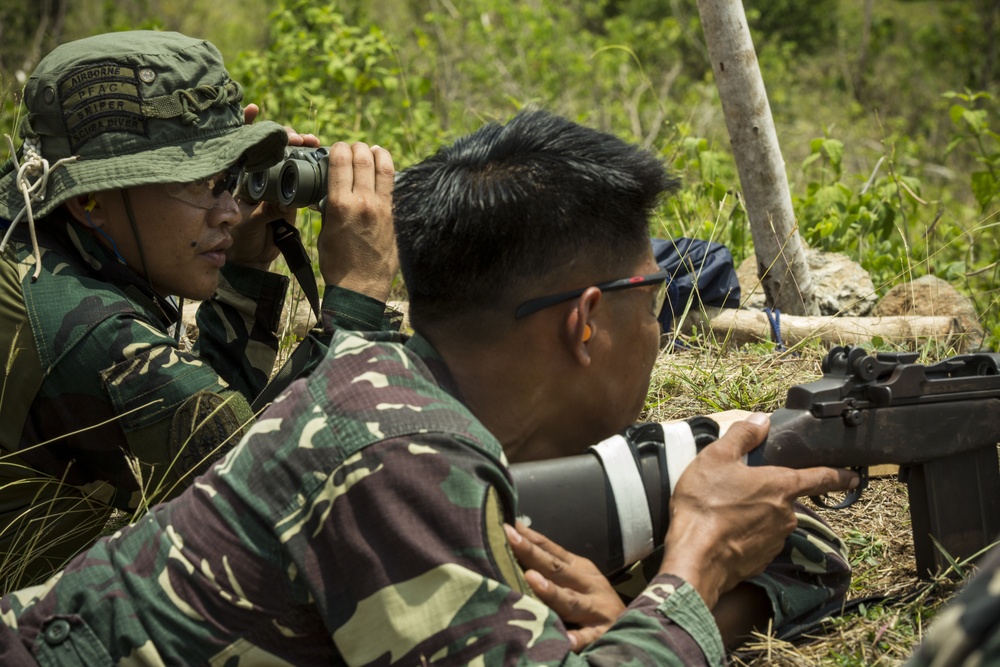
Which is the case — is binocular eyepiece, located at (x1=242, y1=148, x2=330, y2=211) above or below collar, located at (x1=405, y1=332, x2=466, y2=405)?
above

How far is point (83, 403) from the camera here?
2.61m

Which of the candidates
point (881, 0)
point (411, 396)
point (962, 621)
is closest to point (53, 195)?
point (411, 396)

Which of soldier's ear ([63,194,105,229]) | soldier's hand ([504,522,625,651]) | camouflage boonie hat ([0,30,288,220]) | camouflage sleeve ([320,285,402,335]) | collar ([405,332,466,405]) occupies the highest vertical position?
camouflage boonie hat ([0,30,288,220])

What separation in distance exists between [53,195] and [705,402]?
2031 millimetres

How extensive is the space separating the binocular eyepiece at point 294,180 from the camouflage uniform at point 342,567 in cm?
112

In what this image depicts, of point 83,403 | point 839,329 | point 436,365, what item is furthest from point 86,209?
point 839,329

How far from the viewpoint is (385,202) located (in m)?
3.02

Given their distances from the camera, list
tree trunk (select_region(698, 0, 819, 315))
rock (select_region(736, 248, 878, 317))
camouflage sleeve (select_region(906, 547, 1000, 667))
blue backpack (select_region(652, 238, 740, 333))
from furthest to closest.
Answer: rock (select_region(736, 248, 878, 317))
blue backpack (select_region(652, 238, 740, 333))
tree trunk (select_region(698, 0, 819, 315))
camouflage sleeve (select_region(906, 547, 1000, 667))

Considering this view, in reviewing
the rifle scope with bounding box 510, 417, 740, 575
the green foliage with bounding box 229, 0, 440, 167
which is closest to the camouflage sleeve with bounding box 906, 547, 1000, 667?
the rifle scope with bounding box 510, 417, 740, 575

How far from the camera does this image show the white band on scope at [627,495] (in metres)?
2.12

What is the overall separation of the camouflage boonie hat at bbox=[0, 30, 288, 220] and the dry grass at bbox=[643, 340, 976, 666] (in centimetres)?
164

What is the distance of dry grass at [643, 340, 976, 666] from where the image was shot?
2361 millimetres

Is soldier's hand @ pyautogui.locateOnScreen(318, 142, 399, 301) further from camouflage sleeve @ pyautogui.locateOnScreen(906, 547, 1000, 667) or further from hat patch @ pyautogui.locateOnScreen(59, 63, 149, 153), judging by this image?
camouflage sleeve @ pyautogui.locateOnScreen(906, 547, 1000, 667)

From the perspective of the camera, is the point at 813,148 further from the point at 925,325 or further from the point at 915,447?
the point at 915,447
